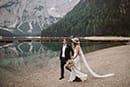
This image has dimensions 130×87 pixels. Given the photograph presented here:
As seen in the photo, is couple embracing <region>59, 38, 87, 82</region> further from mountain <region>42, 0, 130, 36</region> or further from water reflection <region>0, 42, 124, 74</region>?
mountain <region>42, 0, 130, 36</region>

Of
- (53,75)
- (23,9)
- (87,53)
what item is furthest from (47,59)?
(23,9)

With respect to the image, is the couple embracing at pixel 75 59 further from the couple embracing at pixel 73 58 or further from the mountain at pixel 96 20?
the mountain at pixel 96 20

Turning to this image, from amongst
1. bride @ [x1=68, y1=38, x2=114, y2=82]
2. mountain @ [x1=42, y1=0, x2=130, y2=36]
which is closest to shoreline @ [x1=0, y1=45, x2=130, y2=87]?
bride @ [x1=68, y1=38, x2=114, y2=82]

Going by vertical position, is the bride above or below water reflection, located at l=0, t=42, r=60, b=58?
below

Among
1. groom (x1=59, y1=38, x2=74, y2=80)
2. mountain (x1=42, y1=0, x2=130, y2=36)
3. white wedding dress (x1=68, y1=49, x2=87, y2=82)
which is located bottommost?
white wedding dress (x1=68, y1=49, x2=87, y2=82)

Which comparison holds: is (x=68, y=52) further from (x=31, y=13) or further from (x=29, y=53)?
(x=31, y=13)

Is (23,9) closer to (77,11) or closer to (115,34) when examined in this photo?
(77,11)

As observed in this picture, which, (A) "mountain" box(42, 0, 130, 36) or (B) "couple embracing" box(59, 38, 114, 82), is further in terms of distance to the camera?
(A) "mountain" box(42, 0, 130, 36)

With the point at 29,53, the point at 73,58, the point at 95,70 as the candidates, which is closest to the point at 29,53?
the point at 29,53
